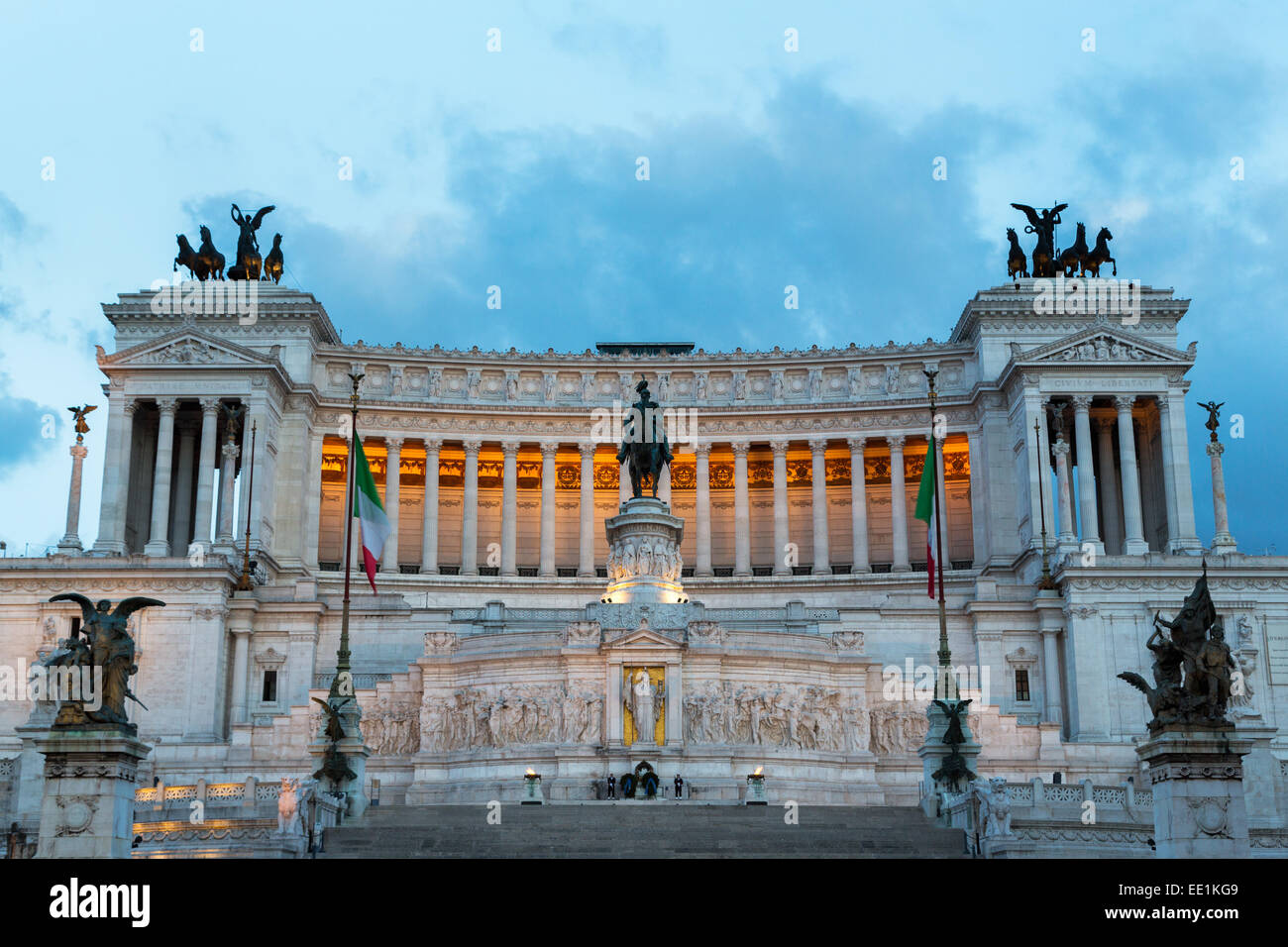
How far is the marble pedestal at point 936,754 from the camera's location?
40.8 meters

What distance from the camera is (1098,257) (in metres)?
84.4

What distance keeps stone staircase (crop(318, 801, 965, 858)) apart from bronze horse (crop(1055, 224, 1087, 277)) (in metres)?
50.3

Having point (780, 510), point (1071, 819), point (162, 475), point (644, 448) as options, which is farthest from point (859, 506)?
point (1071, 819)

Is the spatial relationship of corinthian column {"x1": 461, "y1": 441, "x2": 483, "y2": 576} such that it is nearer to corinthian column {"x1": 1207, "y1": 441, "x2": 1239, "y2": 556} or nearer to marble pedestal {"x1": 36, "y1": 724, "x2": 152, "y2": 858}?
corinthian column {"x1": 1207, "y1": 441, "x2": 1239, "y2": 556}

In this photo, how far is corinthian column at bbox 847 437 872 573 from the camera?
82688 millimetres

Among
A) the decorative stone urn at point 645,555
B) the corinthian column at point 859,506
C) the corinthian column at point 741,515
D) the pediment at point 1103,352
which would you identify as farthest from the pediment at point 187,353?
the pediment at point 1103,352

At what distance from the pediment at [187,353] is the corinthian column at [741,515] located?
25474 millimetres

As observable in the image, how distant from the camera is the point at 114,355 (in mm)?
77938

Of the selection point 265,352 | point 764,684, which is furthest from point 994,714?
point 265,352

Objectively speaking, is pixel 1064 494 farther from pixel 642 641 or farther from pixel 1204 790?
pixel 1204 790

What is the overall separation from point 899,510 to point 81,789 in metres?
61.0

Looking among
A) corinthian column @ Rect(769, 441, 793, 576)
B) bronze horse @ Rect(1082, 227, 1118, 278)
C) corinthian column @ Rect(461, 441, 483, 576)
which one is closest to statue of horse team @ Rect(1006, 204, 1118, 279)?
bronze horse @ Rect(1082, 227, 1118, 278)
